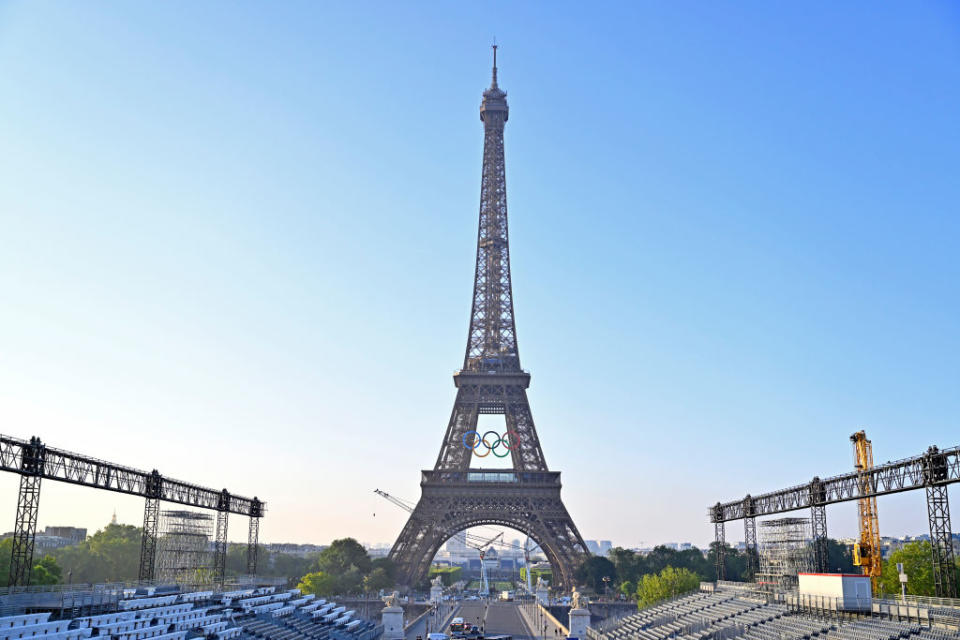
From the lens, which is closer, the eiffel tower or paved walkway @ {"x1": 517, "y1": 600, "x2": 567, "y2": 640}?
paved walkway @ {"x1": 517, "y1": 600, "x2": 567, "y2": 640}

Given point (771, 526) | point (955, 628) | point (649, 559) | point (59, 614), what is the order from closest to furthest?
point (955, 628), point (59, 614), point (771, 526), point (649, 559)

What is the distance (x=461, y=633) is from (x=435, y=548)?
43.4 meters

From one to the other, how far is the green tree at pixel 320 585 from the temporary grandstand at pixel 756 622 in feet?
128

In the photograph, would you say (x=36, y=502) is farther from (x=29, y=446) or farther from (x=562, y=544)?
(x=562, y=544)

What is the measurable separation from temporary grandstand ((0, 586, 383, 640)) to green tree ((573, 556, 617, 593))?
38.5 metres

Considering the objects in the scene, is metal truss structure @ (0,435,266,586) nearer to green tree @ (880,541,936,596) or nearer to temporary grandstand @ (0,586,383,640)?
temporary grandstand @ (0,586,383,640)

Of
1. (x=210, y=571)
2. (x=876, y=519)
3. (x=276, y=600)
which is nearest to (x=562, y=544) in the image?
(x=876, y=519)

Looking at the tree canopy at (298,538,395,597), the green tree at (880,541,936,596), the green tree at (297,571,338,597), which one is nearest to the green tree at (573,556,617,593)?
the tree canopy at (298,538,395,597)

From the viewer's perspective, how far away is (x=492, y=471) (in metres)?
95.3

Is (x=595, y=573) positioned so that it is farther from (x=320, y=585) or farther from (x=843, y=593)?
(x=843, y=593)

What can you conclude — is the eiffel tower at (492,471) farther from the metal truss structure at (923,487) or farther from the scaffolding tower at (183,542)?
the metal truss structure at (923,487)

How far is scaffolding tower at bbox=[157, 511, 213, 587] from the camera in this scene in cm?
7288

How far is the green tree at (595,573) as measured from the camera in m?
91.1

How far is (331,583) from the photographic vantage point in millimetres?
93750
